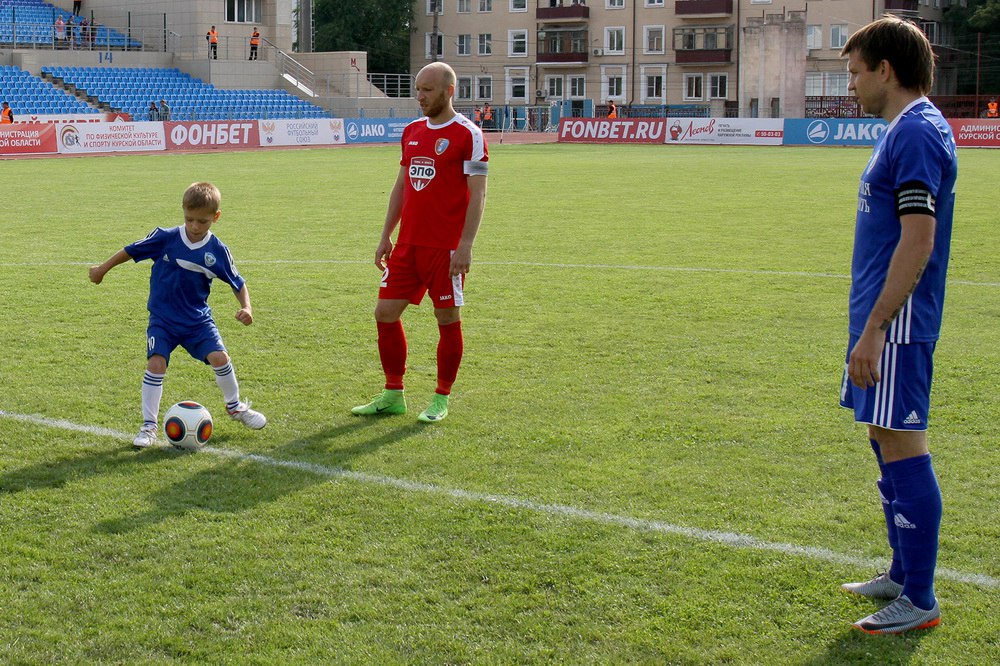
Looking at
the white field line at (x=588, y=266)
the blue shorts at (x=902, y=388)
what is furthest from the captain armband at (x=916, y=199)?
the white field line at (x=588, y=266)

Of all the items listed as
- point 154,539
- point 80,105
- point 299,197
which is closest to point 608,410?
point 154,539

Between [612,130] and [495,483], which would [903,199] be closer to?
[495,483]

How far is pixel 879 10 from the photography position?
66.6 meters

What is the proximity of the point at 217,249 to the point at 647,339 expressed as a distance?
148 inches

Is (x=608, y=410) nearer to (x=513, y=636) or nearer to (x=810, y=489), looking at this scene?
(x=810, y=489)

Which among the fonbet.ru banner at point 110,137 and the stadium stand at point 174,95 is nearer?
the fonbet.ru banner at point 110,137

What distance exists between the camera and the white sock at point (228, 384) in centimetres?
619

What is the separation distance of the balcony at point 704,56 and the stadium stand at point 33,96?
4100 centimetres

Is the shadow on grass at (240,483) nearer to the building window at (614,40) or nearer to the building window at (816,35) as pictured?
the building window at (816,35)

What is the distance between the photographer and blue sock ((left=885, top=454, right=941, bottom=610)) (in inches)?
151

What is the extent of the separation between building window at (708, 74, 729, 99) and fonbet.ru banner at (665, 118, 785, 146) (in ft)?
98.4

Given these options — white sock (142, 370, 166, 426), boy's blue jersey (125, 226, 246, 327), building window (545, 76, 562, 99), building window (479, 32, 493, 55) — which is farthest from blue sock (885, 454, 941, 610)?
building window (479, 32, 493, 55)

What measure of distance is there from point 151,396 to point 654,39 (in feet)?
239

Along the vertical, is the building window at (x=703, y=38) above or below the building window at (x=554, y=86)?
above
